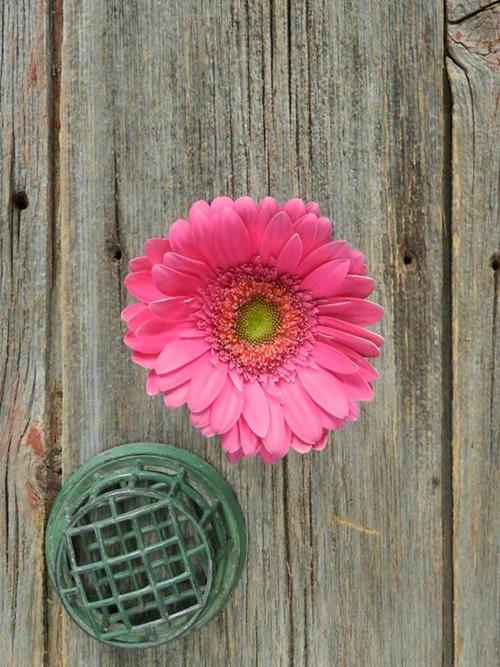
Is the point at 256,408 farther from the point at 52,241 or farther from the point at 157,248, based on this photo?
the point at 52,241

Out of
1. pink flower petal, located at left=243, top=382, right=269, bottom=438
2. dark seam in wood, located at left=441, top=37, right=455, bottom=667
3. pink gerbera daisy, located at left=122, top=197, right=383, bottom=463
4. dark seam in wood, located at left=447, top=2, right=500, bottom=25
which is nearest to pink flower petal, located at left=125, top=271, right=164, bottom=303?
pink gerbera daisy, located at left=122, top=197, right=383, bottom=463

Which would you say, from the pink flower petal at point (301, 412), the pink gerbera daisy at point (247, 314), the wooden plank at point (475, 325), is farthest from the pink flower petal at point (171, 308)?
the wooden plank at point (475, 325)

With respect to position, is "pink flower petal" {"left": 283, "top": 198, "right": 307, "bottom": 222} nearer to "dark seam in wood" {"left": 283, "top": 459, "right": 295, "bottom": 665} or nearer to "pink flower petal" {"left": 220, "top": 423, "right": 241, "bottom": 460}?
"pink flower petal" {"left": 220, "top": 423, "right": 241, "bottom": 460}

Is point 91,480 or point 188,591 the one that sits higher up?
point 91,480

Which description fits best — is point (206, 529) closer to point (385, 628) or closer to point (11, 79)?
point (385, 628)

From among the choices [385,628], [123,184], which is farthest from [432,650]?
[123,184]

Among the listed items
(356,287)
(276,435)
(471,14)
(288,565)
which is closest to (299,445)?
(276,435)
